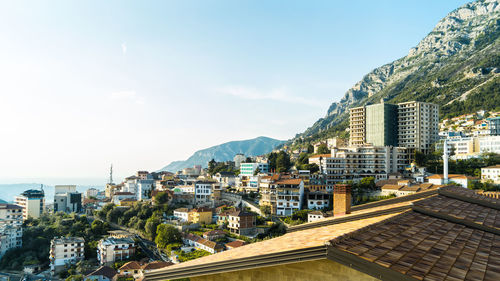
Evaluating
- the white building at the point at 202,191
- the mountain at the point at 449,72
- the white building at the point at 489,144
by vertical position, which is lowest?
the white building at the point at 202,191

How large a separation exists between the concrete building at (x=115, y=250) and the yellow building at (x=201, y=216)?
30.2 ft

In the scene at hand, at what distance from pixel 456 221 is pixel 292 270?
154 inches

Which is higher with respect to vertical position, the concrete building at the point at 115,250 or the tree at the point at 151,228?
the tree at the point at 151,228

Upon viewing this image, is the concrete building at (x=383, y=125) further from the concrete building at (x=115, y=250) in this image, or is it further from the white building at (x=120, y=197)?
the white building at (x=120, y=197)

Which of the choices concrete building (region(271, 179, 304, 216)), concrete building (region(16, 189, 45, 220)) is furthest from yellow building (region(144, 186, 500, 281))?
concrete building (region(16, 189, 45, 220))

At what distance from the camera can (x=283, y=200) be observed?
156 feet

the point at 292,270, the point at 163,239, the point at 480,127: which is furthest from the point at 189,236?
the point at 480,127

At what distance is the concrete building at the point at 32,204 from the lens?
75.9m

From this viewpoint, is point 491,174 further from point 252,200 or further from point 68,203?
point 68,203

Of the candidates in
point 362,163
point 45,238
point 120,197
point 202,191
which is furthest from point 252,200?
point 120,197

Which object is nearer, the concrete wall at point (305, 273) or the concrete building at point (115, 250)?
the concrete wall at point (305, 273)

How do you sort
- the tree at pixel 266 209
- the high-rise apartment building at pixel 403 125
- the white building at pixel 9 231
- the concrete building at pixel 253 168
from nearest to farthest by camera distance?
the tree at pixel 266 209
the white building at pixel 9 231
the high-rise apartment building at pixel 403 125
the concrete building at pixel 253 168

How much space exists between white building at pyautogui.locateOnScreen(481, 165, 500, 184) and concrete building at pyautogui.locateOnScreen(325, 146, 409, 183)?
13.1 m

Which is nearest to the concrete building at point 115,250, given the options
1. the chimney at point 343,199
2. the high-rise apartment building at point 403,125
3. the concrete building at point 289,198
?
the concrete building at point 289,198
